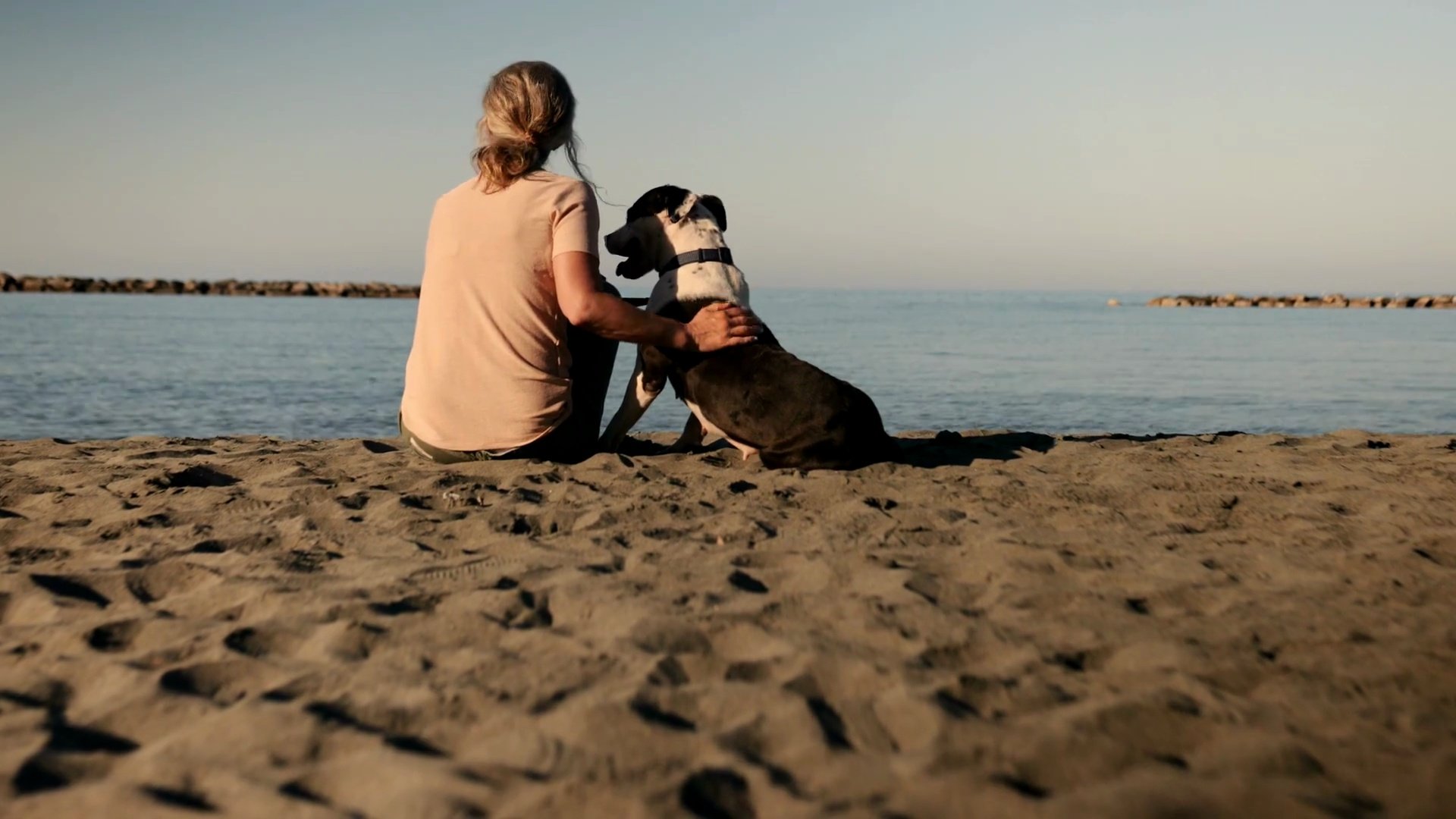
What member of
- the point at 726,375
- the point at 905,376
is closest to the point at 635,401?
the point at 726,375

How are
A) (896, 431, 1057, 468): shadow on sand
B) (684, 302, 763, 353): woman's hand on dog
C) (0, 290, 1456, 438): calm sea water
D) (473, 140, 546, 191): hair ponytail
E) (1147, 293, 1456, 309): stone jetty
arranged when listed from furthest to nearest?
1. (1147, 293, 1456, 309): stone jetty
2. (0, 290, 1456, 438): calm sea water
3. (896, 431, 1057, 468): shadow on sand
4. (684, 302, 763, 353): woman's hand on dog
5. (473, 140, 546, 191): hair ponytail

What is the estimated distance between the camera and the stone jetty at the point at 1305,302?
1797 inches

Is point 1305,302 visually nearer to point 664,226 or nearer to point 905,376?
point 905,376

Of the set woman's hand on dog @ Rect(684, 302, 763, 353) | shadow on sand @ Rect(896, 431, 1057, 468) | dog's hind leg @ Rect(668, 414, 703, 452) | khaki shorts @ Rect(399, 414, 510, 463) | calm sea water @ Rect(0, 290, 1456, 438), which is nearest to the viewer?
woman's hand on dog @ Rect(684, 302, 763, 353)

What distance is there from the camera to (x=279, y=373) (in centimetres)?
1372

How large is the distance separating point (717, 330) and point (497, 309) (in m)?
0.94

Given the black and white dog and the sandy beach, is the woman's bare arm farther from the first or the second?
the sandy beach

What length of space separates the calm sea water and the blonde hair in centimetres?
505

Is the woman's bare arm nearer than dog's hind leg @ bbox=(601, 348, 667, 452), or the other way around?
the woman's bare arm

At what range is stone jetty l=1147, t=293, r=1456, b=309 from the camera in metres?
45.7

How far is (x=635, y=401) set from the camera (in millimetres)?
5164

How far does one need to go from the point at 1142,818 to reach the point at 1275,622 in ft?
4.18

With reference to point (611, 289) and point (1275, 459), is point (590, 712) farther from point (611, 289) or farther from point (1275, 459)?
point (1275, 459)

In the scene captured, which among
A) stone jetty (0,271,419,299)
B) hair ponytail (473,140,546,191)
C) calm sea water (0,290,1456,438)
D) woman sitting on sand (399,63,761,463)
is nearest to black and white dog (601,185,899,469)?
woman sitting on sand (399,63,761,463)
